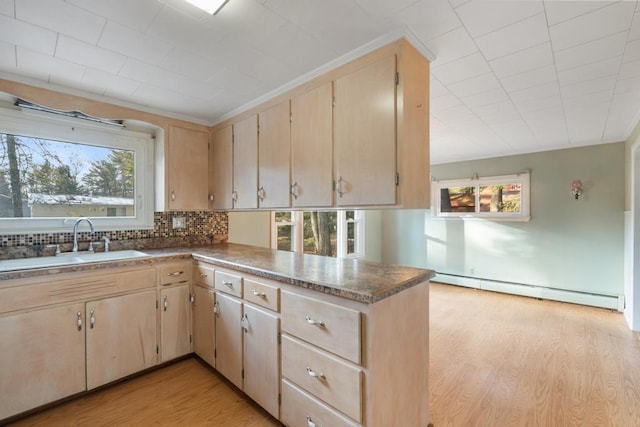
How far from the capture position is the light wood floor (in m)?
1.82

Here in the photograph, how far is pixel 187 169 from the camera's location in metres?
2.93

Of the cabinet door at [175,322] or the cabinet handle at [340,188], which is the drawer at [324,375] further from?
the cabinet door at [175,322]

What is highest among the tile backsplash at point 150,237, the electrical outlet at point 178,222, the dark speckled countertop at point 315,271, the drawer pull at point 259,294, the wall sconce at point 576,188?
the wall sconce at point 576,188

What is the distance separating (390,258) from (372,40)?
4967 mm

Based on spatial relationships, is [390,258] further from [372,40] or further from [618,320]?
[372,40]

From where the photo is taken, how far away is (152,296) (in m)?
2.27

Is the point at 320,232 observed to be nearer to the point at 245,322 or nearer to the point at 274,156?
→ the point at 274,156

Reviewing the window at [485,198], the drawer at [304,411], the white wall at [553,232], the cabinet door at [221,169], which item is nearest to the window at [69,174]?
the cabinet door at [221,169]

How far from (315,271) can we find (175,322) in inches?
58.3

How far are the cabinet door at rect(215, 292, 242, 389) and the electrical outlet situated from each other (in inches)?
47.9

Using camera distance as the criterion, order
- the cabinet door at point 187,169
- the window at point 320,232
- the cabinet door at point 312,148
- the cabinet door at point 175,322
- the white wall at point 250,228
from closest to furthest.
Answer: the cabinet door at point 312,148, the cabinet door at point 175,322, the cabinet door at point 187,169, the white wall at point 250,228, the window at point 320,232

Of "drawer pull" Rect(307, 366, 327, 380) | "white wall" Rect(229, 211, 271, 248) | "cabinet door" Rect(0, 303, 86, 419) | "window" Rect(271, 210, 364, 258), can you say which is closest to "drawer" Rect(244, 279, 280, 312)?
"drawer pull" Rect(307, 366, 327, 380)

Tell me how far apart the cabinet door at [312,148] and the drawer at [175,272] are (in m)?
1.11

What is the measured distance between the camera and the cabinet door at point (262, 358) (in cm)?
169
